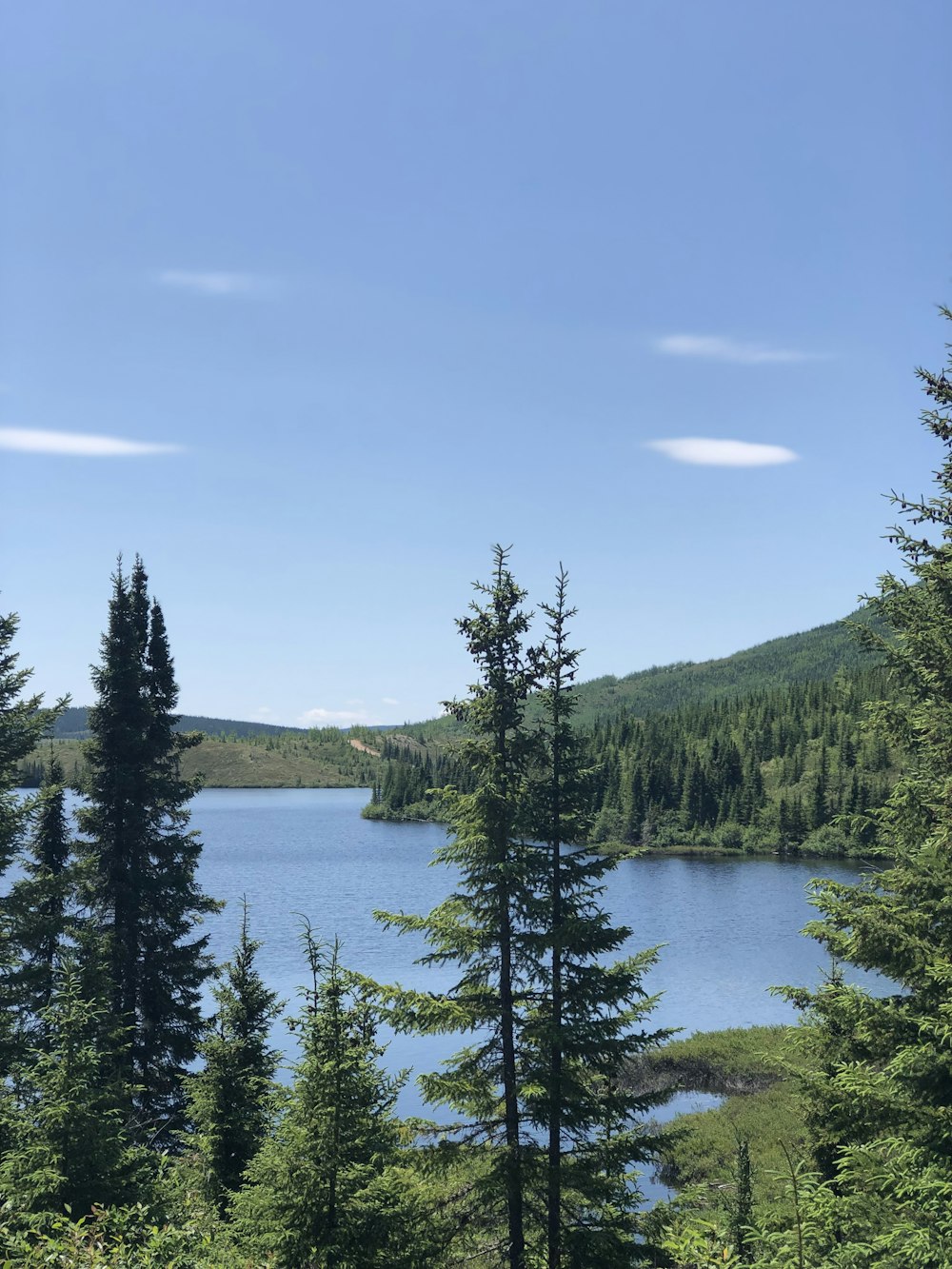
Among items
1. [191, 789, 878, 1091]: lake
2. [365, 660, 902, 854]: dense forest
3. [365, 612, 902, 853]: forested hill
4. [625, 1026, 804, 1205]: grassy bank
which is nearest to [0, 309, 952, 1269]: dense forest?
[191, 789, 878, 1091]: lake

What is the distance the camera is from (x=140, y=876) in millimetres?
24250

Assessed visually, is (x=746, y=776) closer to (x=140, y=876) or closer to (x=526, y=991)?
(x=140, y=876)

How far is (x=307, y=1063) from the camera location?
1157 centimetres

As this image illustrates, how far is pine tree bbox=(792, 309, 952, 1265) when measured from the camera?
37.8 feet

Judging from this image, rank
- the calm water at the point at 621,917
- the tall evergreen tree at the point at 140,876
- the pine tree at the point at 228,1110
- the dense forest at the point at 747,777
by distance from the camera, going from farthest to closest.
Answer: the dense forest at the point at 747,777 < the calm water at the point at 621,917 < the tall evergreen tree at the point at 140,876 < the pine tree at the point at 228,1110

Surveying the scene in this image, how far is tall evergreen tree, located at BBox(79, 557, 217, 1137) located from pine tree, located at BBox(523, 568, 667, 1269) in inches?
504

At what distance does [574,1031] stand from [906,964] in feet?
A: 16.8

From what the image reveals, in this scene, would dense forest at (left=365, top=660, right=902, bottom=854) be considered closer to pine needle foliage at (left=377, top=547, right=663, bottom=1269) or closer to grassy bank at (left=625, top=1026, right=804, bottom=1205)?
grassy bank at (left=625, top=1026, right=804, bottom=1205)

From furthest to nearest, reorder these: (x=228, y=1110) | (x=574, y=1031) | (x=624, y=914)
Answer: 1. (x=624, y=914)
2. (x=228, y=1110)
3. (x=574, y=1031)

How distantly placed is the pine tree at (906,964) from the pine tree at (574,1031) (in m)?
3.15

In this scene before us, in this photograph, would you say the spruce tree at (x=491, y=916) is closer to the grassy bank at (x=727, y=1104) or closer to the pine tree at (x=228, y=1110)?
the pine tree at (x=228, y=1110)

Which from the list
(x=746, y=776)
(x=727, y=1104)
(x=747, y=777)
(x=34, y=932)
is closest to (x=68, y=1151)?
(x=34, y=932)

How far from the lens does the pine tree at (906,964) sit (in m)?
11.5

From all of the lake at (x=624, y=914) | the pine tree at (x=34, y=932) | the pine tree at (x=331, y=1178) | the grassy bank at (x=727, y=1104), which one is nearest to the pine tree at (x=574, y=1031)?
the lake at (x=624, y=914)
